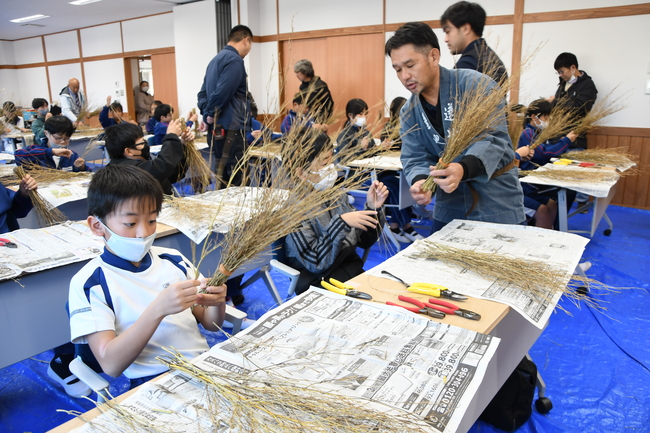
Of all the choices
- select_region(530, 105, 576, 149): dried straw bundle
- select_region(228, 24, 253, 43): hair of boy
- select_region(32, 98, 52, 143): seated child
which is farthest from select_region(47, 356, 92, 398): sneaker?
select_region(32, 98, 52, 143): seated child

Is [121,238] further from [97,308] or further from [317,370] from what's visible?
[317,370]

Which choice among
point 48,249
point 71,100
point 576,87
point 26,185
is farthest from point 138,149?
point 71,100

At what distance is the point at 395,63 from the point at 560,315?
2.02m

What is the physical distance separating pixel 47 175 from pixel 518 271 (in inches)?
126

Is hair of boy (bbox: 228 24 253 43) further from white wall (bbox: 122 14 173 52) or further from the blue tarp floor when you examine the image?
white wall (bbox: 122 14 173 52)

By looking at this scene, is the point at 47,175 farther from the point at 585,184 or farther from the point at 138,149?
the point at 585,184

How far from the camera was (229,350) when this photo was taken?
1024 millimetres

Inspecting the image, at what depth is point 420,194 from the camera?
1769 millimetres

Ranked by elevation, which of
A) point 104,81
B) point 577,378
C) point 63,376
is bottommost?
point 577,378

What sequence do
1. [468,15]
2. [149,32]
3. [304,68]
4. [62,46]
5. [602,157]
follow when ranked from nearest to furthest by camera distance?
[468,15], [602,157], [304,68], [149,32], [62,46]

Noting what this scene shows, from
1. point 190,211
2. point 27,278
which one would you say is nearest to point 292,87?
point 190,211

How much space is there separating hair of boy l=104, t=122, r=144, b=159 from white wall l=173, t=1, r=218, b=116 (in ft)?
21.2

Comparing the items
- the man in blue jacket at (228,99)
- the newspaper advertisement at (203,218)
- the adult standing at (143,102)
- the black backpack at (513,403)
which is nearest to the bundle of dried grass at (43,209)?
the newspaper advertisement at (203,218)

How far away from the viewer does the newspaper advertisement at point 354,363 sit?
845 mm
